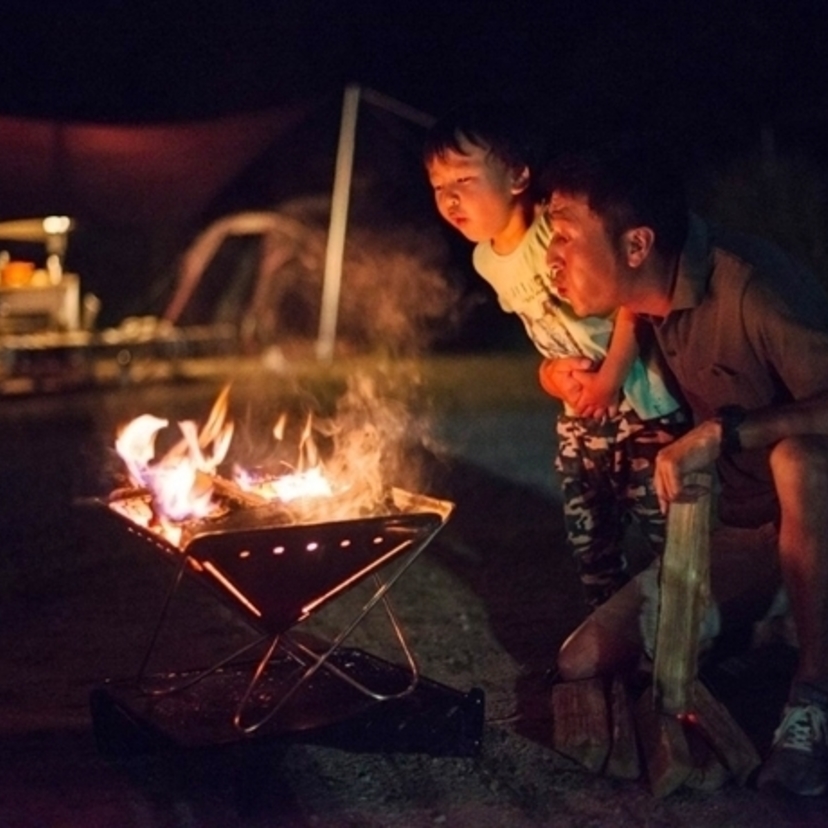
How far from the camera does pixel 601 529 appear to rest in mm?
4926

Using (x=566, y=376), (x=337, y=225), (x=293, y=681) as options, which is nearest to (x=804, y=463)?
(x=566, y=376)

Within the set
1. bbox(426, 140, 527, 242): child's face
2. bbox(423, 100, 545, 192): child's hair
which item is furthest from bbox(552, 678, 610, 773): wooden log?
bbox(423, 100, 545, 192): child's hair

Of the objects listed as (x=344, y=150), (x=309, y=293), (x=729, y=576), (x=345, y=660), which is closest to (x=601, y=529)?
(x=729, y=576)

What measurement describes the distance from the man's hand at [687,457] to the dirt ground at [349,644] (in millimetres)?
769

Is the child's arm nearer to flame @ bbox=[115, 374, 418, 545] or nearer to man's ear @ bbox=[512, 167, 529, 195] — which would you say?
man's ear @ bbox=[512, 167, 529, 195]

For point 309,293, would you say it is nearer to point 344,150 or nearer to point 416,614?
point 344,150

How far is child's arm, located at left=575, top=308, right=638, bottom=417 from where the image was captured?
14.7 ft

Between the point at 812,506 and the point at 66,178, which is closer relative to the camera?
the point at 812,506

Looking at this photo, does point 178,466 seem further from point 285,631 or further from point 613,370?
point 613,370

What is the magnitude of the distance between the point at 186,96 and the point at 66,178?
3.48ft

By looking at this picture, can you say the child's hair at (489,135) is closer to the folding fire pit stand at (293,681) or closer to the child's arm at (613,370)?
the child's arm at (613,370)

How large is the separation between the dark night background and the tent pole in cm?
20

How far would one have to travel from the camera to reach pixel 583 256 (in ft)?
13.6

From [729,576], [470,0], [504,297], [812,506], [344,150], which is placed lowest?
[729,576]
